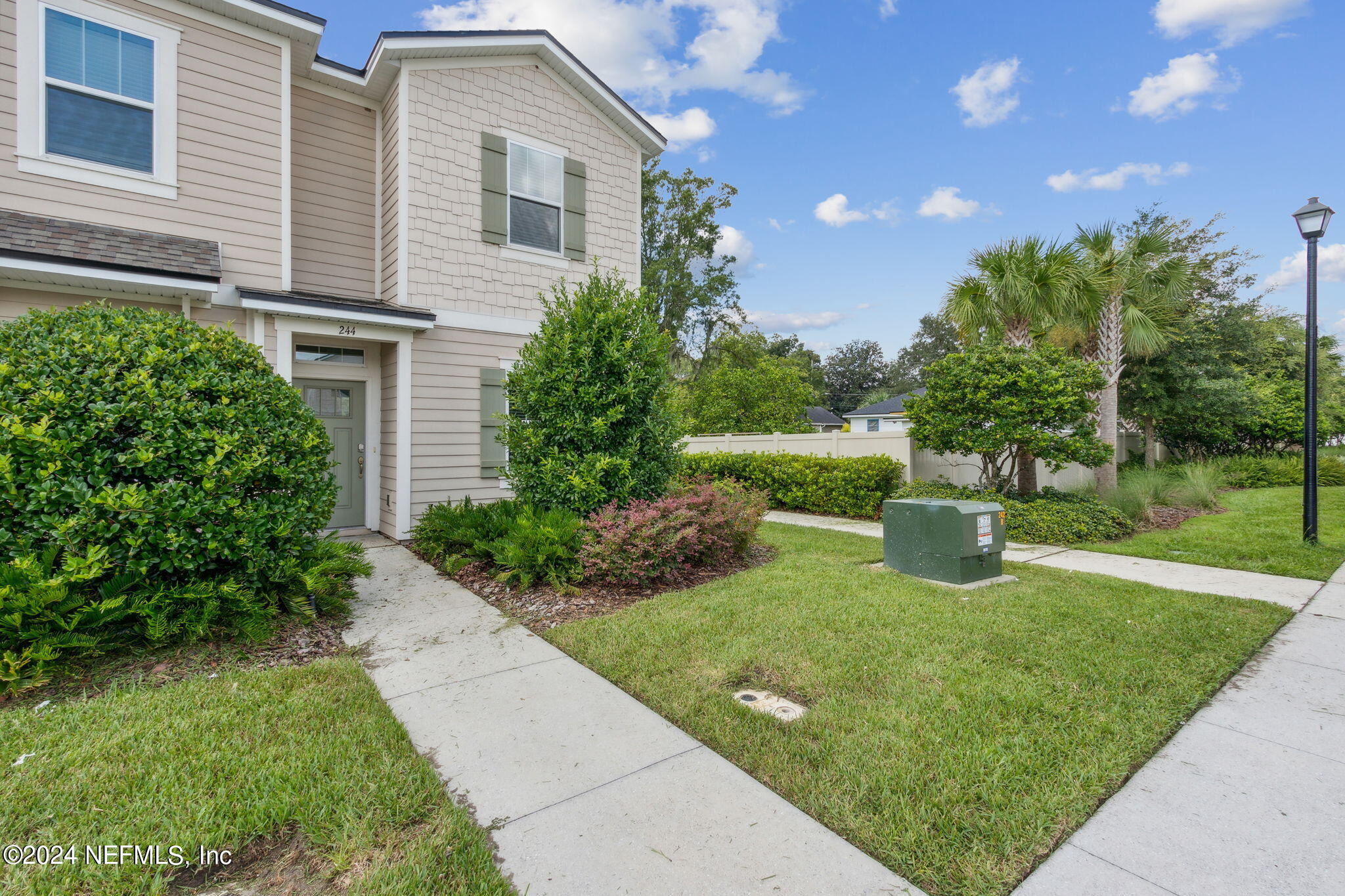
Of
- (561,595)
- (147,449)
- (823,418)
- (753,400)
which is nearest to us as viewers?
(147,449)

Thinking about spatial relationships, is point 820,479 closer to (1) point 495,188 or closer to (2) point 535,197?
(2) point 535,197

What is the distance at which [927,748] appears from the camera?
2566mm

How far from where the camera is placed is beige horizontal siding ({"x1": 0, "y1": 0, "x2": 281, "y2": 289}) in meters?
6.04

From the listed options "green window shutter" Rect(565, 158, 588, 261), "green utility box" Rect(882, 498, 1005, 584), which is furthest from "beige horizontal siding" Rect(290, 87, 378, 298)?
"green utility box" Rect(882, 498, 1005, 584)

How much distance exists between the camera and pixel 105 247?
568 cm

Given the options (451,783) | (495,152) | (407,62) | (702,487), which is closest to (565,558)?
(702,487)

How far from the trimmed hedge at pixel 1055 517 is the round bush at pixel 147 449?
7.66 meters

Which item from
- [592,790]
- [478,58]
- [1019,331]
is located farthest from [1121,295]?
[592,790]

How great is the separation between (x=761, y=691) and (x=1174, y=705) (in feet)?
6.85

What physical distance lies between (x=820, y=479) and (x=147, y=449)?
8.75m

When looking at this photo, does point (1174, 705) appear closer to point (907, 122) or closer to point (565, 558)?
point (565, 558)

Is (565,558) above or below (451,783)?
above

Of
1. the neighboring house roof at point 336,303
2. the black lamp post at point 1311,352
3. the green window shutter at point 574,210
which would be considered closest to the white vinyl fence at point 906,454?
the black lamp post at point 1311,352

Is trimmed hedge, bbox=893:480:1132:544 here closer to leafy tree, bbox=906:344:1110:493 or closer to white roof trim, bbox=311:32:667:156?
leafy tree, bbox=906:344:1110:493
